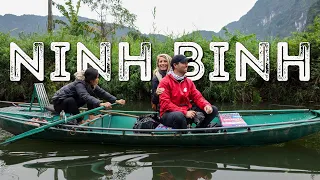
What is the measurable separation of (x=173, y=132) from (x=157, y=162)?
56 cm

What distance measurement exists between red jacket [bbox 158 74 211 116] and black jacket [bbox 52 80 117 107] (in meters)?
1.13

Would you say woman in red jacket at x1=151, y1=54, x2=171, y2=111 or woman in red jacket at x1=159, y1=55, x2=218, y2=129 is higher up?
woman in red jacket at x1=151, y1=54, x2=171, y2=111

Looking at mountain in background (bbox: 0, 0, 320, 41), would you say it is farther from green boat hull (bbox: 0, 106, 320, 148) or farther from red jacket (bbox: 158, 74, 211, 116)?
red jacket (bbox: 158, 74, 211, 116)

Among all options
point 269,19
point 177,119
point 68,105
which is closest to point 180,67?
point 177,119

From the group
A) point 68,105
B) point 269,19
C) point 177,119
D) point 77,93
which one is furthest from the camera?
point 269,19

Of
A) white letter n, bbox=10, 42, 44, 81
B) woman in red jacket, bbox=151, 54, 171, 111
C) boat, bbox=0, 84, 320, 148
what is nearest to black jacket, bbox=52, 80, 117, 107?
boat, bbox=0, 84, 320, 148

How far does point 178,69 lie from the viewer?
18.7 ft

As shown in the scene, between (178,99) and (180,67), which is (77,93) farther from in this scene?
(180,67)

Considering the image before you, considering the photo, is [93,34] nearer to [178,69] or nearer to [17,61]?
[17,61]

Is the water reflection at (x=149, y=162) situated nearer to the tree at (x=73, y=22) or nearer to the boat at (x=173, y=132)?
the boat at (x=173, y=132)

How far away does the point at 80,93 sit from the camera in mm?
6246

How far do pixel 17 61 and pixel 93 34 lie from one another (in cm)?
735

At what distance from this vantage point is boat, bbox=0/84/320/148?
565 centimetres

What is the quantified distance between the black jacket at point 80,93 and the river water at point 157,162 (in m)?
0.78
